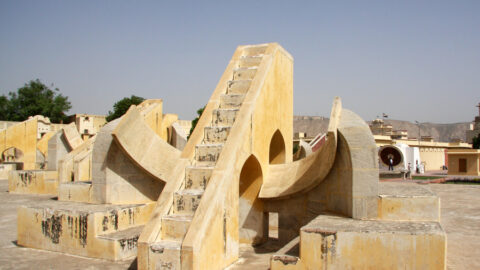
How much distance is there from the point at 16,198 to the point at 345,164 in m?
11.3

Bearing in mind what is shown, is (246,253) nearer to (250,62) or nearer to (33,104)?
(250,62)

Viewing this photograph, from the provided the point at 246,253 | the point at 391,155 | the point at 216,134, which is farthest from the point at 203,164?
the point at 391,155

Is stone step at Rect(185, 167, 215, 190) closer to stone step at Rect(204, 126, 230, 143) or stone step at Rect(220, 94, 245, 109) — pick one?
stone step at Rect(204, 126, 230, 143)

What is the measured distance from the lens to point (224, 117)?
738 cm

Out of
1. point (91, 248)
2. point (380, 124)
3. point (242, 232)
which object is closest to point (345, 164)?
point (242, 232)

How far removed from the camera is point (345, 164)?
19.1ft

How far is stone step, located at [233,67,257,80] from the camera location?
8219mm

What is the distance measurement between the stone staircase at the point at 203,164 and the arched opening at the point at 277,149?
1513 mm

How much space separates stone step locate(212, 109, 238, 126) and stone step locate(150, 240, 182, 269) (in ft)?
8.89

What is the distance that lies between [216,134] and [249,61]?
225 centimetres

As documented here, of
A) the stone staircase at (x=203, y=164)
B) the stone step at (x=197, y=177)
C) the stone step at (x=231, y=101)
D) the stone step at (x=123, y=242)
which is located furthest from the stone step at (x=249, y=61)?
the stone step at (x=123, y=242)

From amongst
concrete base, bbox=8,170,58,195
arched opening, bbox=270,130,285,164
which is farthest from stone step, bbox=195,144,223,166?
concrete base, bbox=8,170,58,195

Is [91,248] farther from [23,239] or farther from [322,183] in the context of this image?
[322,183]

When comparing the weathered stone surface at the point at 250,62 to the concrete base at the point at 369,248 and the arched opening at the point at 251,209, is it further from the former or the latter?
the concrete base at the point at 369,248
